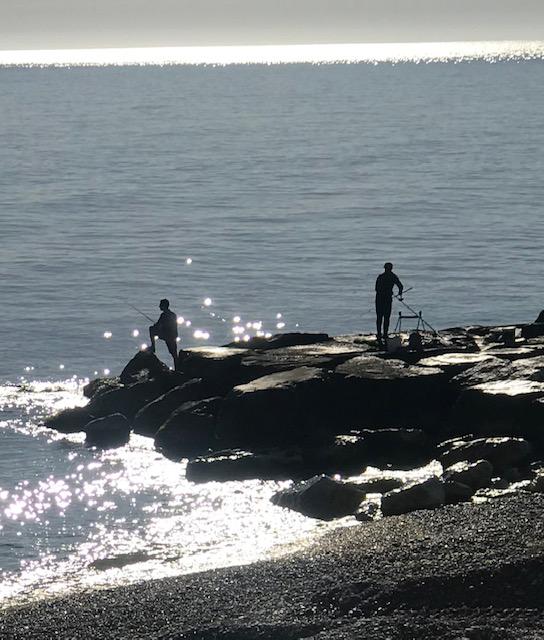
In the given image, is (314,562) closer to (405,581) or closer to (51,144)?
(405,581)

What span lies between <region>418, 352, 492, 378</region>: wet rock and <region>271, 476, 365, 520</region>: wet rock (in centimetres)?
632

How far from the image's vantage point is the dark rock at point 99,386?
137 feet

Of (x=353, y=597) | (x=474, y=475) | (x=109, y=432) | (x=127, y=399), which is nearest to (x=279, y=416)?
(x=109, y=432)

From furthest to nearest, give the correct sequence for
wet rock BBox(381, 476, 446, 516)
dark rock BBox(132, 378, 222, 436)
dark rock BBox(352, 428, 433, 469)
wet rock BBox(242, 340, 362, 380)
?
dark rock BBox(132, 378, 222, 436) → wet rock BBox(242, 340, 362, 380) → dark rock BBox(352, 428, 433, 469) → wet rock BBox(381, 476, 446, 516)

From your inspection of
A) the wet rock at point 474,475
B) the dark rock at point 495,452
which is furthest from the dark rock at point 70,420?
the wet rock at point 474,475

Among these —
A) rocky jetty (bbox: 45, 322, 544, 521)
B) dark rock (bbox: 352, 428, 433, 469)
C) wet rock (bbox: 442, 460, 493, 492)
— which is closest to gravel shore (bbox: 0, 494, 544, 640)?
wet rock (bbox: 442, 460, 493, 492)

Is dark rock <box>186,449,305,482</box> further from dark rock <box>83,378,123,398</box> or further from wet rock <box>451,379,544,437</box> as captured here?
dark rock <box>83,378,123,398</box>

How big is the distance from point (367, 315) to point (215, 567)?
3102 cm

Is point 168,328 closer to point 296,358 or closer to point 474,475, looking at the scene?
point 296,358

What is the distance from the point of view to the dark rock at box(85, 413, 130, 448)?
38.6 m

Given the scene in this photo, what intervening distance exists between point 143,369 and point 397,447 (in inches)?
392

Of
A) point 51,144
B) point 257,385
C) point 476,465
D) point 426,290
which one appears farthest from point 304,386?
point 51,144

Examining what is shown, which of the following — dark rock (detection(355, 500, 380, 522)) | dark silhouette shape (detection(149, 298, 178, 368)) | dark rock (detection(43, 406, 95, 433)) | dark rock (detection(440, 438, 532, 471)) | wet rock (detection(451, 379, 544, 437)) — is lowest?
dark rock (detection(355, 500, 380, 522))

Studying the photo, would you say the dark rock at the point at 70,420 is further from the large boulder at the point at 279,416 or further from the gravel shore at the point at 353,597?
the gravel shore at the point at 353,597
